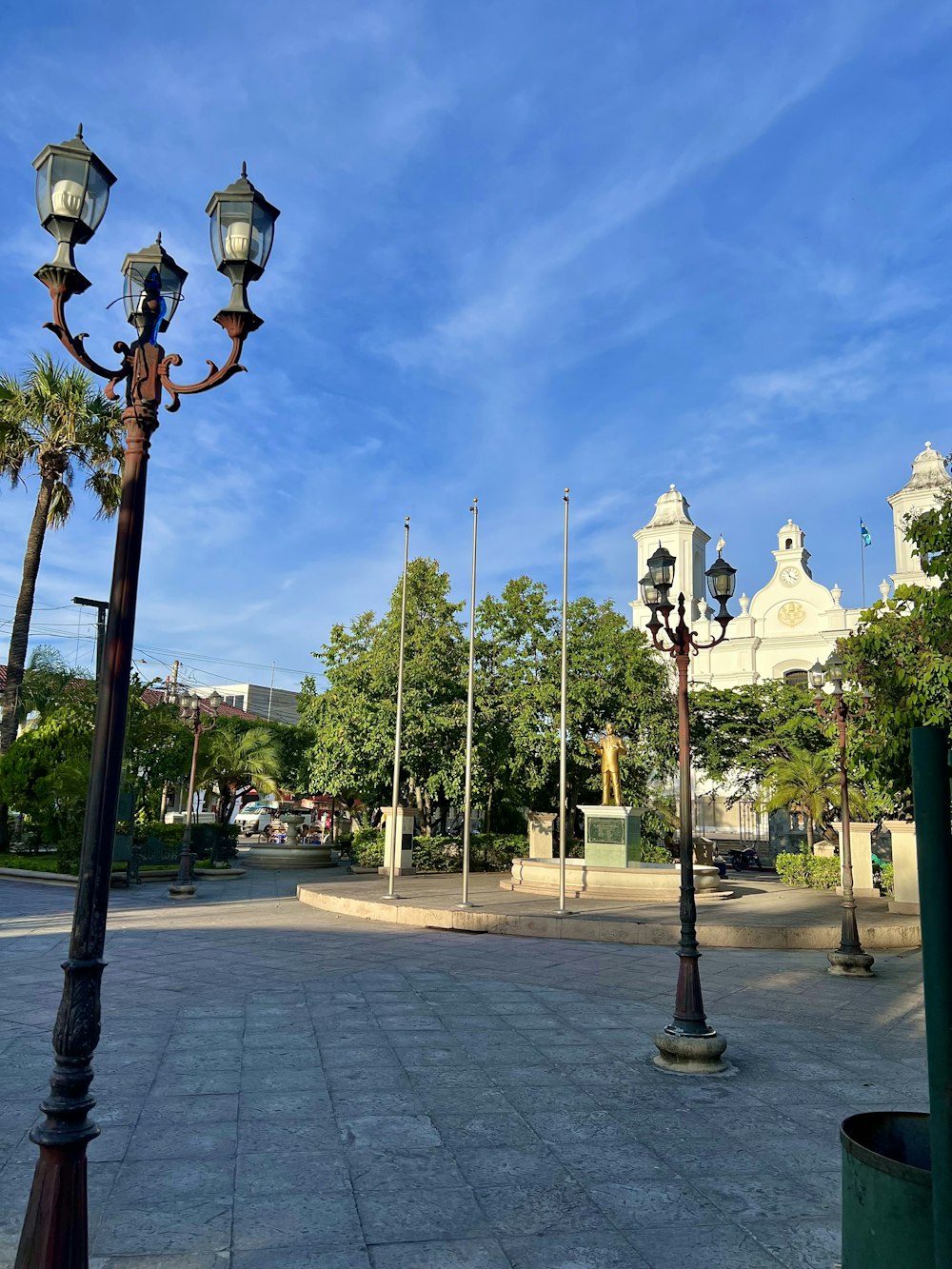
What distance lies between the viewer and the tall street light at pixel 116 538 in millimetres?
3357

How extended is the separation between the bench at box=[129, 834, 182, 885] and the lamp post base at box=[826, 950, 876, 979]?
1582cm

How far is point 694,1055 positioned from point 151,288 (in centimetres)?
642

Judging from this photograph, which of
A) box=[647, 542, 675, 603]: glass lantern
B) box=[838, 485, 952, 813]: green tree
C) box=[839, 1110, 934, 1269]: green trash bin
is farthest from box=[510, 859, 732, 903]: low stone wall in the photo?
box=[839, 1110, 934, 1269]: green trash bin

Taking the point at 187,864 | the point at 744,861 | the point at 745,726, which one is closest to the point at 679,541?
the point at 744,861

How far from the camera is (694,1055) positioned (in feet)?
22.7

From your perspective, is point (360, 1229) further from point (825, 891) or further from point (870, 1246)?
point (825, 891)

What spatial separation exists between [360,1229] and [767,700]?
31.2 m

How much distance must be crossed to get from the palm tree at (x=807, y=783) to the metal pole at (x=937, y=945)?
2374cm

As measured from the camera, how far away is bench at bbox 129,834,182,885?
70.3ft

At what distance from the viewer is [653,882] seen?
19.3m

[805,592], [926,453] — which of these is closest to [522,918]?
[805,592]

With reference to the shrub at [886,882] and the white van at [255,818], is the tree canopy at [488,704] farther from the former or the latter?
the white van at [255,818]

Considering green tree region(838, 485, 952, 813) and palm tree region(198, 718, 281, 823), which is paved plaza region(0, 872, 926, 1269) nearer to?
green tree region(838, 485, 952, 813)

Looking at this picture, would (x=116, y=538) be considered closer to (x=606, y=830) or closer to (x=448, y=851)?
(x=606, y=830)
